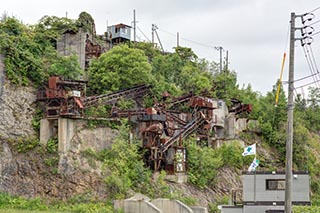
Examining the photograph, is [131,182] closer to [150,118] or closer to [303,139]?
[150,118]

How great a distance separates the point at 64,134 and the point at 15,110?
376 cm

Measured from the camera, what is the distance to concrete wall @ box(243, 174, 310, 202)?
92.3 ft

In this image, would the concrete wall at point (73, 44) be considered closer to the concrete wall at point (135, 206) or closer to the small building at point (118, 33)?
the small building at point (118, 33)

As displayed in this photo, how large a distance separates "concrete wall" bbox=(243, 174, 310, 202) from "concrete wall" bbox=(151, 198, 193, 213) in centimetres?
350

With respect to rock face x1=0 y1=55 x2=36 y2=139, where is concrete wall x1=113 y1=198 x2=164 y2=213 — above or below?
below

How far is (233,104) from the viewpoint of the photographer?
1950 inches

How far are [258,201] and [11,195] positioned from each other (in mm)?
14274

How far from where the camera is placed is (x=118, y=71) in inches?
1543

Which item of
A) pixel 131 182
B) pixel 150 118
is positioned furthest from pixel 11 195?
pixel 150 118

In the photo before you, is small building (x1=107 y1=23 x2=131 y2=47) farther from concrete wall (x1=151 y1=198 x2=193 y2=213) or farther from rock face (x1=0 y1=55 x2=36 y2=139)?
concrete wall (x1=151 y1=198 x2=193 y2=213)

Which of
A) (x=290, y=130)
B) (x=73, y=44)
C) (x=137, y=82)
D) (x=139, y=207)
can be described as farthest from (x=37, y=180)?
(x=290, y=130)

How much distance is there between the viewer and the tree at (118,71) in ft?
127

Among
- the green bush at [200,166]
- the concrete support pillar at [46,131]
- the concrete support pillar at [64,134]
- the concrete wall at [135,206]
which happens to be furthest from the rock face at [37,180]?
the green bush at [200,166]

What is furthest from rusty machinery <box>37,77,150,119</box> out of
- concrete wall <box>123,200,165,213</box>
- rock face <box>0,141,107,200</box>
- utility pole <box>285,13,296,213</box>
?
utility pole <box>285,13,296,213</box>
